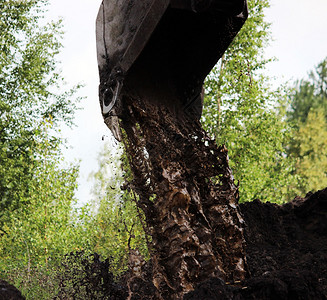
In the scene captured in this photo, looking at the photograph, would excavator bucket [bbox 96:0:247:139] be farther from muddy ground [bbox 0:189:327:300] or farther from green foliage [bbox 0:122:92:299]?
green foliage [bbox 0:122:92:299]

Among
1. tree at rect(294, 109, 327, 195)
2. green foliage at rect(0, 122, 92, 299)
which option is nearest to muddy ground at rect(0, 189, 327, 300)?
green foliage at rect(0, 122, 92, 299)

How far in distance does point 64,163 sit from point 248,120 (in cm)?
416

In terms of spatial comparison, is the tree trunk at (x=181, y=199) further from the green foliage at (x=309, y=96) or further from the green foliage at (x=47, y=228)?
the green foliage at (x=309, y=96)

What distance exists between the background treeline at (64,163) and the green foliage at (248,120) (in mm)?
23

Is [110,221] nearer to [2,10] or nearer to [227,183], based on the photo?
[227,183]

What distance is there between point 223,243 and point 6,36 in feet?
37.2

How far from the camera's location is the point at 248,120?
30.2ft

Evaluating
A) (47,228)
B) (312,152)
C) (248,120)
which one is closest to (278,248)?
(47,228)

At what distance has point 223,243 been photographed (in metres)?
2.90

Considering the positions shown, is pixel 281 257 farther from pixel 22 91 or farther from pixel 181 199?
pixel 22 91

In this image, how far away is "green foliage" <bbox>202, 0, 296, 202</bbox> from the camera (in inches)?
341

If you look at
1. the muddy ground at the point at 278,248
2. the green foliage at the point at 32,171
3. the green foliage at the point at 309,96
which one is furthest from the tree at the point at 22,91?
the green foliage at the point at 309,96

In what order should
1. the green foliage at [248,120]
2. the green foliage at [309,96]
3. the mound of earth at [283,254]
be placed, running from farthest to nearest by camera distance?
the green foliage at [309,96], the green foliage at [248,120], the mound of earth at [283,254]

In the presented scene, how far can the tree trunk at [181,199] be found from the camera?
8.66ft
